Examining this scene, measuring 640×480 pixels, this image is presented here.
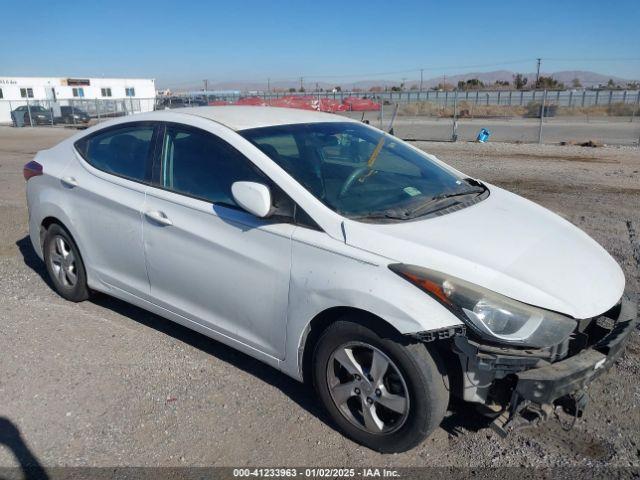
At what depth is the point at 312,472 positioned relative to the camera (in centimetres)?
279

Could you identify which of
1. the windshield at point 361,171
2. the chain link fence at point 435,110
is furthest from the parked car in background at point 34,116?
the windshield at point 361,171

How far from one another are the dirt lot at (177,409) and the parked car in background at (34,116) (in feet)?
111

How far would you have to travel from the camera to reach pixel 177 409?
3.31 meters

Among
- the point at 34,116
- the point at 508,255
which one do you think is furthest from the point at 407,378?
the point at 34,116

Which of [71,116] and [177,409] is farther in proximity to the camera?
[71,116]

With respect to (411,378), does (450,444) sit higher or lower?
lower

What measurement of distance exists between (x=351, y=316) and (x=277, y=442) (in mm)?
849

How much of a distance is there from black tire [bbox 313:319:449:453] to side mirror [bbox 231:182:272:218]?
2.42ft

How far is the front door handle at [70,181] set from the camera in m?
4.34

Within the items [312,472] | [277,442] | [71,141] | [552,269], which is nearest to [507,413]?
[552,269]

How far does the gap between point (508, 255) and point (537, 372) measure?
2.02ft

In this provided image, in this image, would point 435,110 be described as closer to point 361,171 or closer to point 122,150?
point 122,150

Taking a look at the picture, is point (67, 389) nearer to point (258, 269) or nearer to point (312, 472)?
point (258, 269)

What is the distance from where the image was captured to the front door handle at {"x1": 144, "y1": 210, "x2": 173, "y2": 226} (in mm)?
3594
